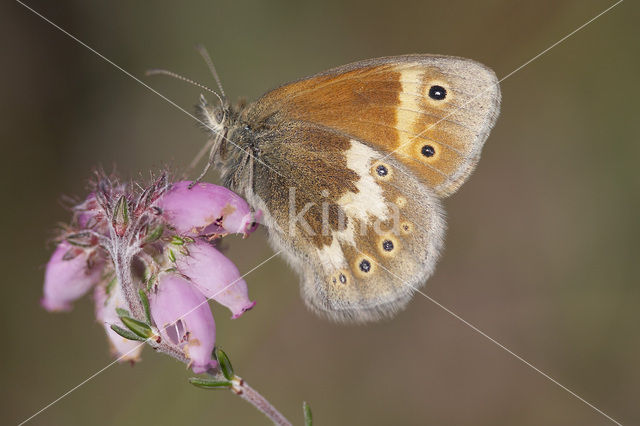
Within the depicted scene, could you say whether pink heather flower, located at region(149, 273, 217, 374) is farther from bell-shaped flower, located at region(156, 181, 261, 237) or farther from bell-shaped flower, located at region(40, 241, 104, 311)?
bell-shaped flower, located at region(40, 241, 104, 311)

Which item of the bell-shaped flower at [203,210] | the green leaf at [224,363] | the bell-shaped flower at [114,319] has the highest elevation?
the bell-shaped flower at [203,210]

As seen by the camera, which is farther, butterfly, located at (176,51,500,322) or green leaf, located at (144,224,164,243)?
butterfly, located at (176,51,500,322)

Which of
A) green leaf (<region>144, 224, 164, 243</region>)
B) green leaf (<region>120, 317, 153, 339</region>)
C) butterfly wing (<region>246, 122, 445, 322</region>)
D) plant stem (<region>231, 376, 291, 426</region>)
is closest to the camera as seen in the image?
green leaf (<region>120, 317, 153, 339</region>)

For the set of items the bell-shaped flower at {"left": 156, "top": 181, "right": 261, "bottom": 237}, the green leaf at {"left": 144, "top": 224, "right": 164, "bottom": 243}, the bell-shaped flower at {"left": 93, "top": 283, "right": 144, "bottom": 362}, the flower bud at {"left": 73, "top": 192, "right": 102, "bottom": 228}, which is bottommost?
the bell-shaped flower at {"left": 93, "top": 283, "right": 144, "bottom": 362}

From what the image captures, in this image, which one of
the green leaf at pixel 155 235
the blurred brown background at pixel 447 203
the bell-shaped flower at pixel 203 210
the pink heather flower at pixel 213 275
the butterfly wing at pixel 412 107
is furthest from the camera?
the blurred brown background at pixel 447 203

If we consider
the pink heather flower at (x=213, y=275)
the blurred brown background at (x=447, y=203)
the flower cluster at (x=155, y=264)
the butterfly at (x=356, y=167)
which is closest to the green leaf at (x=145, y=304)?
the flower cluster at (x=155, y=264)

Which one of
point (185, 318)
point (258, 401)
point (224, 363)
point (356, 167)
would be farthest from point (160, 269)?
point (356, 167)

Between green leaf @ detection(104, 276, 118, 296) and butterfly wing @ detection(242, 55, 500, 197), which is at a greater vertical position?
butterfly wing @ detection(242, 55, 500, 197)

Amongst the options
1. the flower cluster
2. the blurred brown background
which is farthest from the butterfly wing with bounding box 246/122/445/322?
the blurred brown background

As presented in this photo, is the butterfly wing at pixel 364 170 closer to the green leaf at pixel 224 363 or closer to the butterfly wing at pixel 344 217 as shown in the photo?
the butterfly wing at pixel 344 217
